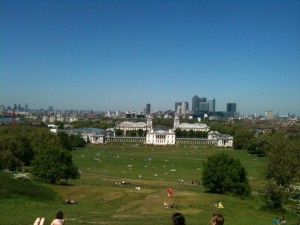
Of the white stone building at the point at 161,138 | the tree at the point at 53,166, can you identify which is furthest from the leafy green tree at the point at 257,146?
the tree at the point at 53,166

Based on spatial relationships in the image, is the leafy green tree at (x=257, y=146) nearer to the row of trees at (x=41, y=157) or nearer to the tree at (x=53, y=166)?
the row of trees at (x=41, y=157)

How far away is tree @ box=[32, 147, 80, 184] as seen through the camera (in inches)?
1585

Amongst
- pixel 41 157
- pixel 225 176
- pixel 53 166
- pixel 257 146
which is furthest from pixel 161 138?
pixel 225 176

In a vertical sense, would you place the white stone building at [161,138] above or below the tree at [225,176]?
below

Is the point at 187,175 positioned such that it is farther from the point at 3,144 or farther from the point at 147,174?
the point at 3,144

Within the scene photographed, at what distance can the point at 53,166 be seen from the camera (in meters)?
40.4

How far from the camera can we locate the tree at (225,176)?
38438mm

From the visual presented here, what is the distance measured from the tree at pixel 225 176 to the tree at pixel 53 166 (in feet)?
44.0

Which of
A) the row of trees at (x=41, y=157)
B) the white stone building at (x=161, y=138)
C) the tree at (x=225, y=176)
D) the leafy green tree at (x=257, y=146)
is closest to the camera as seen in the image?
the tree at (x=225, y=176)

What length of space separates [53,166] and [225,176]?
645 inches

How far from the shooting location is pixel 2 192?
28.1 m

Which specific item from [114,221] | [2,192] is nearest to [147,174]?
[2,192]

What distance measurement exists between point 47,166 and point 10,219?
65.6ft

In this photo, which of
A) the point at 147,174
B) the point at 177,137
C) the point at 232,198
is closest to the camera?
the point at 232,198
